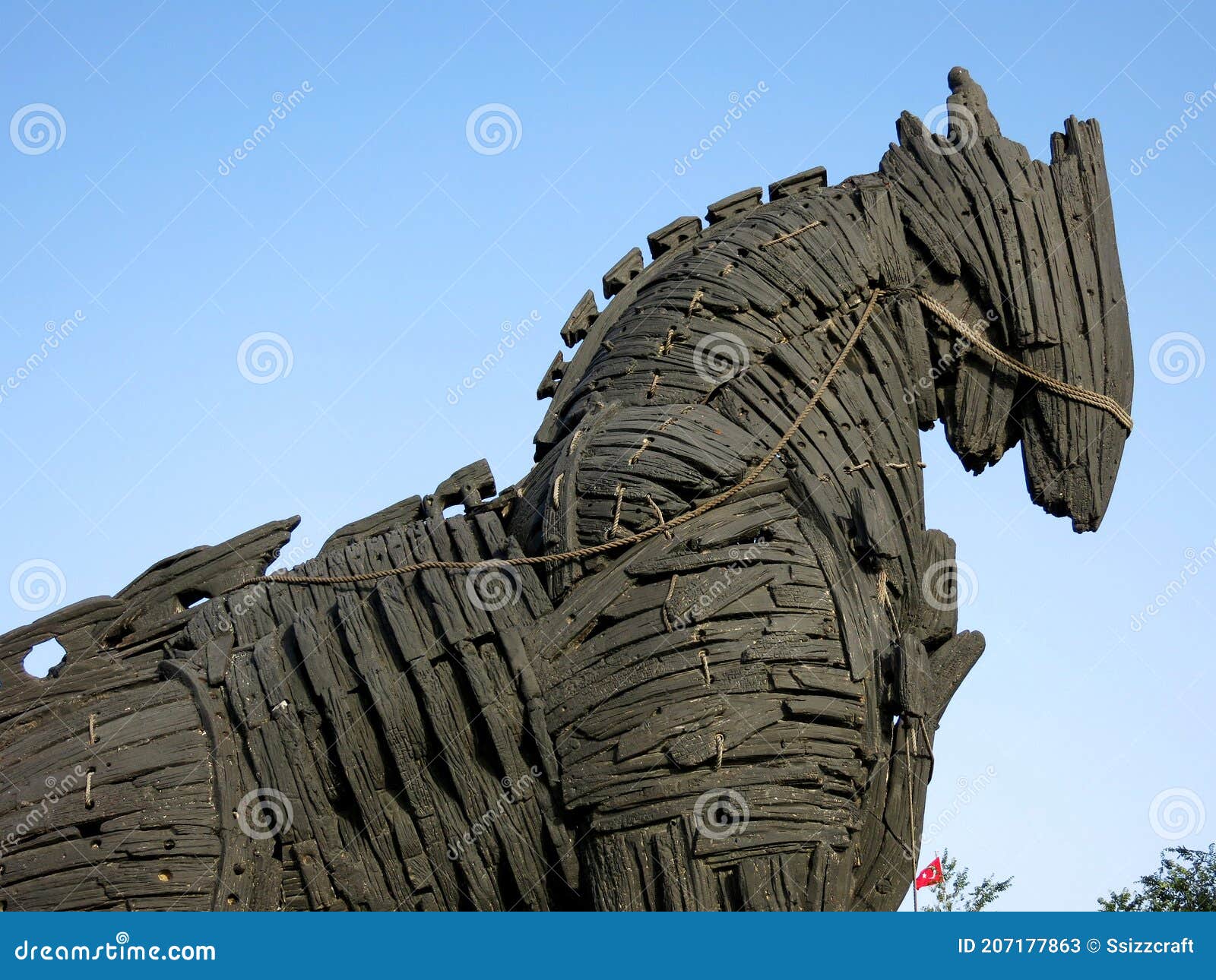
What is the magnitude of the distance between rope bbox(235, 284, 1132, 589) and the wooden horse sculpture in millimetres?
24

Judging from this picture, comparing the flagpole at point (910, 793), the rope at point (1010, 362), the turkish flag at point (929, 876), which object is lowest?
the flagpole at point (910, 793)

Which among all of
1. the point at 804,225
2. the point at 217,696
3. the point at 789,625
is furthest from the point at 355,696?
the point at 804,225

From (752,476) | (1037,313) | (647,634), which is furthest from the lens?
(1037,313)

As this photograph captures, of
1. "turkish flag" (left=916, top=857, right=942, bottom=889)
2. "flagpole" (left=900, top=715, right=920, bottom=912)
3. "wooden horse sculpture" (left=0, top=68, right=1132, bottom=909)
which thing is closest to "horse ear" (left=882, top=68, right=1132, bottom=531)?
"wooden horse sculpture" (left=0, top=68, right=1132, bottom=909)

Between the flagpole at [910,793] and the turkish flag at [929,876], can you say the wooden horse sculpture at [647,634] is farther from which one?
the turkish flag at [929,876]

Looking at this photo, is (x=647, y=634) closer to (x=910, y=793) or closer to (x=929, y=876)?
(x=910, y=793)

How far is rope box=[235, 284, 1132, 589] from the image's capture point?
7.95 metres

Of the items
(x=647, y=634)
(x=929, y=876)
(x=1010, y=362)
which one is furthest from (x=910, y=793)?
(x=929, y=876)

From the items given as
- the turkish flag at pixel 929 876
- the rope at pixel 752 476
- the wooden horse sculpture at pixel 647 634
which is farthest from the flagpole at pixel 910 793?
the turkish flag at pixel 929 876

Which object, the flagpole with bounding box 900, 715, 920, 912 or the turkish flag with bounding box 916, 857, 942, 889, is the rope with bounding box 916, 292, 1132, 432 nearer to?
the flagpole with bounding box 900, 715, 920, 912

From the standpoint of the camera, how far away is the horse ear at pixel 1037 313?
908cm

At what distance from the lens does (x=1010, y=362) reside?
906cm

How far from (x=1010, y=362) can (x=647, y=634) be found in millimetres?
3044

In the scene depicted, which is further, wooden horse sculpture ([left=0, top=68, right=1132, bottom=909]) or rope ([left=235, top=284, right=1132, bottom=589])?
rope ([left=235, top=284, right=1132, bottom=589])
